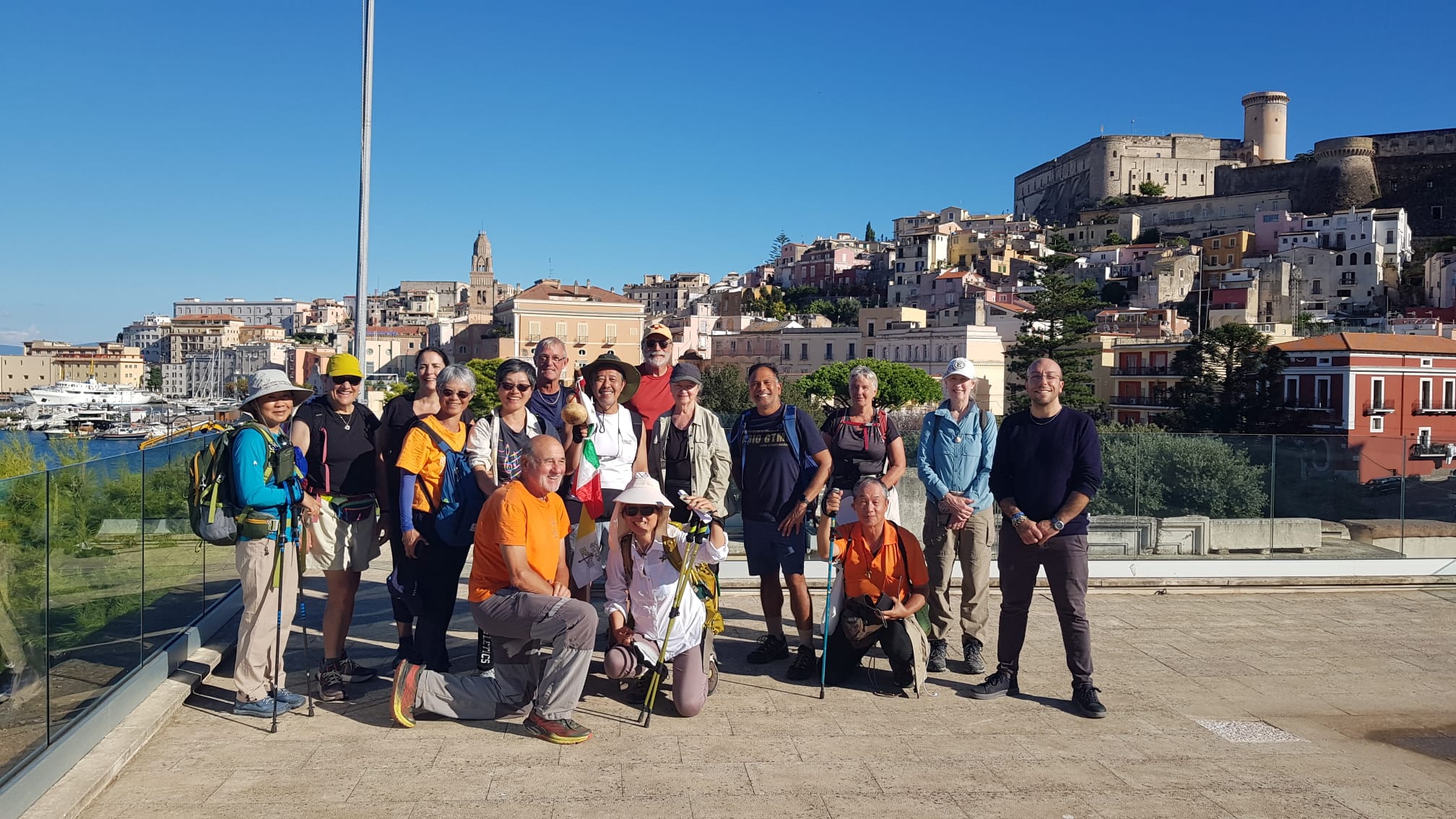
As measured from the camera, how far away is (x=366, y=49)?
7.98 metres

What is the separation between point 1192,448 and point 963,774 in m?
5.39

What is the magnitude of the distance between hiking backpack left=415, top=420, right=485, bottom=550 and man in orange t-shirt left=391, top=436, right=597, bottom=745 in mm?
383

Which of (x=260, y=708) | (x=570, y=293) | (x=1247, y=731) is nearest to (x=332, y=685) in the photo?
(x=260, y=708)

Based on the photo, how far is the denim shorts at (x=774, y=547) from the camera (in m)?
5.04

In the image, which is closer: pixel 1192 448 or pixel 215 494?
pixel 215 494

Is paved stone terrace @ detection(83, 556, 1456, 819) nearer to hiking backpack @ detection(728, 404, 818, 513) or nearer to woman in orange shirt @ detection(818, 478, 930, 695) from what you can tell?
woman in orange shirt @ detection(818, 478, 930, 695)

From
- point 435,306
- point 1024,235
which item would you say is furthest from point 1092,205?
point 435,306

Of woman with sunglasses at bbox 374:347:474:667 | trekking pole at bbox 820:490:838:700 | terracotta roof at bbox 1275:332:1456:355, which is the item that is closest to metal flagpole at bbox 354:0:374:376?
woman with sunglasses at bbox 374:347:474:667

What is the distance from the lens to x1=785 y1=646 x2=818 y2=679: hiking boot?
16.1 feet

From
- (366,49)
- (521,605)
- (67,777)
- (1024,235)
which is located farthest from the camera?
(1024,235)

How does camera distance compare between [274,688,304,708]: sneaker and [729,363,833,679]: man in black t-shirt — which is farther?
[729,363,833,679]: man in black t-shirt

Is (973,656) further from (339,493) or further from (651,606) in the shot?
(339,493)

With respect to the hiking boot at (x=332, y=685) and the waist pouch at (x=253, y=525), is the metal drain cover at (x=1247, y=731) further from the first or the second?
the waist pouch at (x=253, y=525)

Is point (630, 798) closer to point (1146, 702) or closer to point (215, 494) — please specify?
point (215, 494)
